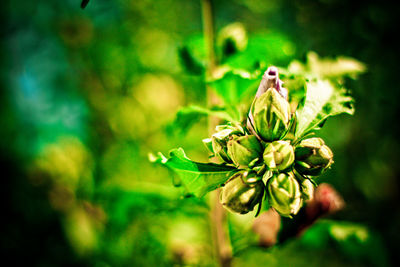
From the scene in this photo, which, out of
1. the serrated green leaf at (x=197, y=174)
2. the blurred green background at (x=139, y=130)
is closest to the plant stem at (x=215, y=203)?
the blurred green background at (x=139, y=130)

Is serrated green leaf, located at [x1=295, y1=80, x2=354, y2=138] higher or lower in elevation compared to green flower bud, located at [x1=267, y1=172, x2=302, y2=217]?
higher

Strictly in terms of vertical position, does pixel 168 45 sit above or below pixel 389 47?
below

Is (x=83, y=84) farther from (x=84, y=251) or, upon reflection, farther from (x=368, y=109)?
(x=368, y=109)

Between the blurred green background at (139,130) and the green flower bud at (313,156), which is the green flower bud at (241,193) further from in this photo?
the blurred green background at (139,130)

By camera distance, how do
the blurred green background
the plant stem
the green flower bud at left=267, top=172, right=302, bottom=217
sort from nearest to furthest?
1. the green flower bud at left=267, top=172, right=302, bottom=217
2. the plant stem
3. the blurred green background

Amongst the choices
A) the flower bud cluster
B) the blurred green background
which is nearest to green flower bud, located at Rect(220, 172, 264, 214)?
the flower bud cluster

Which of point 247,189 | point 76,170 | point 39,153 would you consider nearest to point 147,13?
point 76,170

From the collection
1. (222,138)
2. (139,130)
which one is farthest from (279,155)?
(139,130)

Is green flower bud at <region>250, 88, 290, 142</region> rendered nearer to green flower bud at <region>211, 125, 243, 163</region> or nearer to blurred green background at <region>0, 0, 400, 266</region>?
green flower bud at <region>211, 125, 243, 163</region>
